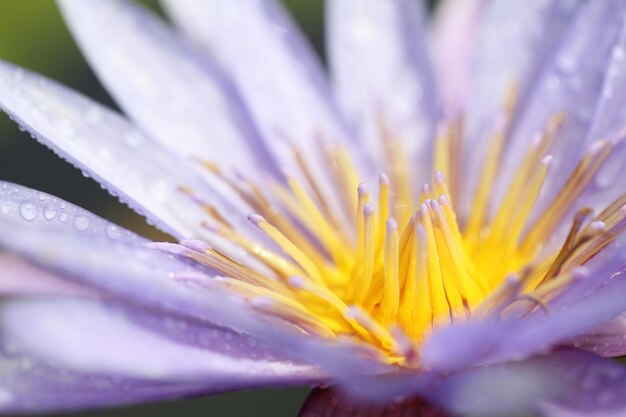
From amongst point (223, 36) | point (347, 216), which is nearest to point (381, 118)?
point (347, 216)

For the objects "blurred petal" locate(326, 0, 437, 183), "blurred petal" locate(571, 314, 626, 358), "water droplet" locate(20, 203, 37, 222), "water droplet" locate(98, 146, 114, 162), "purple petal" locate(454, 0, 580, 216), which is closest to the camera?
"blurred petal" locate(571, 314, 626, 358)

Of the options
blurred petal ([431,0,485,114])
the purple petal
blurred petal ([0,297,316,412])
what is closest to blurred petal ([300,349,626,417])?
blurred petal ([0,297,316,412])

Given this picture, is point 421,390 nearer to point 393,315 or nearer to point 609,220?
point 393,315

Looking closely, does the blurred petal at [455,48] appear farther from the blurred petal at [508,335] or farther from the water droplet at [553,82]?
the blurred petal at [508,335]

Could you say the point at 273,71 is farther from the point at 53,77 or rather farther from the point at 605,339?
the point at 605,339

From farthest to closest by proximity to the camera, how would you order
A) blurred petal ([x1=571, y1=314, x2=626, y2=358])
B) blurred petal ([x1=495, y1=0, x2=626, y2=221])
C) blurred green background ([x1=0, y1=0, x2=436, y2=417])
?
blurred green background ([x1=0, y1=0, x2=436, y2=417])
blurred petal ([x1=495, y1=0, x2=626, y2=221])
blurred petal ([x1=571, y1=314, x2=626, y2=358])

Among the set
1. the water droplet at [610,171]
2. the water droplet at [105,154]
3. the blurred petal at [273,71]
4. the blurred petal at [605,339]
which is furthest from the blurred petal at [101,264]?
the water droplet at [610,171]

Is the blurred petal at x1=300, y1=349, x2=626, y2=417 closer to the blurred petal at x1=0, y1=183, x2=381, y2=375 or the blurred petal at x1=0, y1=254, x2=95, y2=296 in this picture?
the blurred petal at x1=0, y1=183, x2=381, y2=375
